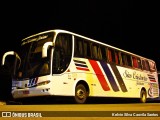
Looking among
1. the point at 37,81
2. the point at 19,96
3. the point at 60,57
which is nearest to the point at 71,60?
the point at 60,57

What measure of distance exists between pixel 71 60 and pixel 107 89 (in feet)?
8.94

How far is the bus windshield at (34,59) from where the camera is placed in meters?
9.50

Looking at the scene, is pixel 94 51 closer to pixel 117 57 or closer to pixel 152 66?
pixel 117 57

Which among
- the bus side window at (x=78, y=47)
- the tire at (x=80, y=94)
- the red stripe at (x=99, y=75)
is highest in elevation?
the bus side window at (x=78, y=47)

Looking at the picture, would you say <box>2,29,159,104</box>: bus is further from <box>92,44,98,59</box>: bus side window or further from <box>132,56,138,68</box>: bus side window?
<box>132,56,138,68</box>: bus side window

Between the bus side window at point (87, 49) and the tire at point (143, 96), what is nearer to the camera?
the bus side window at point (87, 49)

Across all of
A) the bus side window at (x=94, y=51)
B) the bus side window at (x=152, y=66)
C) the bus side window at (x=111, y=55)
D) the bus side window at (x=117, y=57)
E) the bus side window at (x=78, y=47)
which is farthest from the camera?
the bus side window at (x=152, y=66)

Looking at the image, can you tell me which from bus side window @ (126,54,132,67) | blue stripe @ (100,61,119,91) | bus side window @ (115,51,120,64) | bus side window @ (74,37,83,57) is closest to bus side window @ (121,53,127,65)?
bus side window @ (126,54,132,67)

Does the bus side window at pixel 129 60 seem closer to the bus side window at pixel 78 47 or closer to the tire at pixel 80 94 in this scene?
the bus side window at pixel 78 47

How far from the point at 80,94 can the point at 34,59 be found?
6.42 feet

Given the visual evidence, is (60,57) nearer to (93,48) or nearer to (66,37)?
(66,37)

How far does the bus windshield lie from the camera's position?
9.50m

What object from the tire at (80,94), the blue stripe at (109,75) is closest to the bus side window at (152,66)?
the blue stripe at (109,75)

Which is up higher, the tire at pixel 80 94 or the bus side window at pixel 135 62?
the bus side window at pixel 135 62
